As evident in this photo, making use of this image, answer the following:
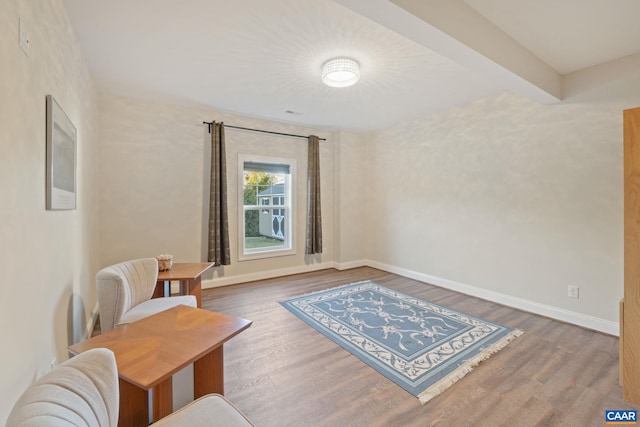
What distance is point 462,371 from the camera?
6.85ft

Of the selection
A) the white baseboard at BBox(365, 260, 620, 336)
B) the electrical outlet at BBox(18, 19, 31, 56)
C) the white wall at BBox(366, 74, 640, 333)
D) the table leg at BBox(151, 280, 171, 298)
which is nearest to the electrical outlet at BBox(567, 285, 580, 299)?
the white wall at BBox(366, 74, 640, 333)

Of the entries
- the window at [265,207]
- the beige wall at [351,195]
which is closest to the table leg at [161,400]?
the window at [265,207]

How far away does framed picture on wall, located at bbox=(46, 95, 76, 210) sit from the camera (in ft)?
5.00

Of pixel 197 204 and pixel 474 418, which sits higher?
pixel 197 204

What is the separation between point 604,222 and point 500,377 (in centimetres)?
193

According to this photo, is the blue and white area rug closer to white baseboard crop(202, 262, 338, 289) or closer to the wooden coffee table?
white baseboard crop(202, 262, 338, 289)

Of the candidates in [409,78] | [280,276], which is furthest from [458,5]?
[280,276]

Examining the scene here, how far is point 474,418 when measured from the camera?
5.43 ft

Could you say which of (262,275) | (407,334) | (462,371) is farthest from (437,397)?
(262,275)

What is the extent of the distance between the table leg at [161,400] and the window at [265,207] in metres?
3.23

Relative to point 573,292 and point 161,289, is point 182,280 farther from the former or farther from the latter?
point 573,292

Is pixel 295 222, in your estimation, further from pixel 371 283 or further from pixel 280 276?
pixel 371 283

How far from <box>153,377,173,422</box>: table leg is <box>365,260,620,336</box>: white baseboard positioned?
144 inches

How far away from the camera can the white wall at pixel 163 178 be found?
3.50 m
